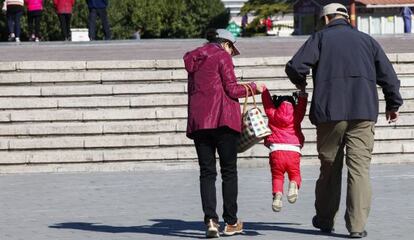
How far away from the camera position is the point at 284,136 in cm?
1017

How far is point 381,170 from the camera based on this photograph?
591 inches

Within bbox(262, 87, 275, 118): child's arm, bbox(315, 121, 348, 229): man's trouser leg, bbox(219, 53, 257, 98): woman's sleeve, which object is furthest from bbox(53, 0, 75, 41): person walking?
bbox(315, 121, 348, 229): man's trouser leg

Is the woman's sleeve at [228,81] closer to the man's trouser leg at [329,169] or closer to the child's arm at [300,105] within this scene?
the child's arm at [300,105]

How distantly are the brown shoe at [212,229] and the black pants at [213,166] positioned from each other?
4 centimetres

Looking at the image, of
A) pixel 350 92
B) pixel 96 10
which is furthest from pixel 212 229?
pixel 96 10

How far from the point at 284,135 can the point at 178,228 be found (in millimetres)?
1241

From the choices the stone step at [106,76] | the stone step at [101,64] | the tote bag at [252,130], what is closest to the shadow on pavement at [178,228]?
the tote bag at [252,130]

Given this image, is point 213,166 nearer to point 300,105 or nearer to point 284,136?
point 284,136

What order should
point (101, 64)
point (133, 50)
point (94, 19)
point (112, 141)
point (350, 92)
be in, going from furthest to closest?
1. point (94, 19)
2. point (133, 50)
3. point (101, 64)
4. point (112, 141)
5. point (350, 92)

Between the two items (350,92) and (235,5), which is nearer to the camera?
(350,92)

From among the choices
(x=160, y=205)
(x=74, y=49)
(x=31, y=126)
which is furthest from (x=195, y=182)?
(x=74, y=49)

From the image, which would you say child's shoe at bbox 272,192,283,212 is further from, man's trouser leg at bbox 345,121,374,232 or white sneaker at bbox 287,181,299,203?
man's trouser leg at bbox 345,121,374,232

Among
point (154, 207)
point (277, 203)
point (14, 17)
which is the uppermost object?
point (14, 17)

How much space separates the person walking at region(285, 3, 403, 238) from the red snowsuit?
38 cm
